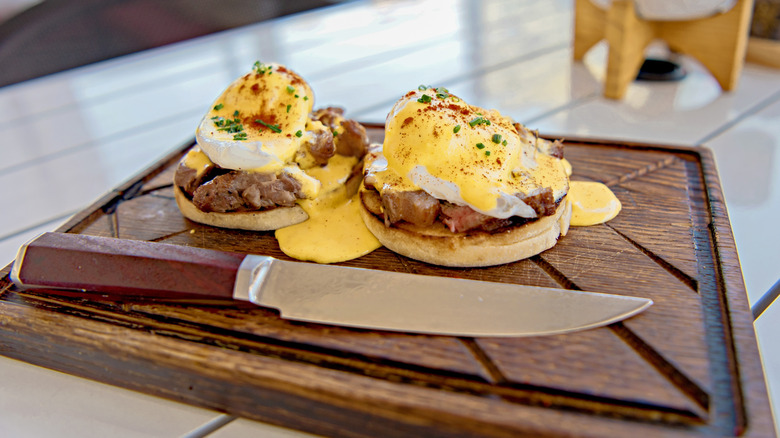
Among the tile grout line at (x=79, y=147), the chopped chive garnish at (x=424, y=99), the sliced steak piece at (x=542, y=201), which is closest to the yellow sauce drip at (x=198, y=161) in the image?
the chopped chive garnish at (x=424, y=99)

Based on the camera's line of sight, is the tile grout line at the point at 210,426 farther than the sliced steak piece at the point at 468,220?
No

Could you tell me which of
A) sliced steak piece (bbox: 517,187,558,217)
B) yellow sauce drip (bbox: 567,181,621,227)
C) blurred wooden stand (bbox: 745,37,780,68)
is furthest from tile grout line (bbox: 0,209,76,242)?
blurred wooden stand (bbox: 745,37,780,68)

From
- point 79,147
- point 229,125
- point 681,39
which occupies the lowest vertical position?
point 79,147

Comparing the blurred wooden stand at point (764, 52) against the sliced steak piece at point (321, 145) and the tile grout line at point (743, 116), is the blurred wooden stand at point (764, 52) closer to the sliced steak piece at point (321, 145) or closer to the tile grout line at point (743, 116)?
the tile grout line at point (743, 116)

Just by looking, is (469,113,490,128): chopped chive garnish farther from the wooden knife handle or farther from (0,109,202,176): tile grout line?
(0,109,202,176): tile grout line

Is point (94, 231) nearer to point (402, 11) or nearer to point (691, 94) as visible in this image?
point (691, 94)

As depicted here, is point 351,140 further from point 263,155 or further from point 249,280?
point 249,280

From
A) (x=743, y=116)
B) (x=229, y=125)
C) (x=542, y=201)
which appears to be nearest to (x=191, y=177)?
(x=229, y=125)
